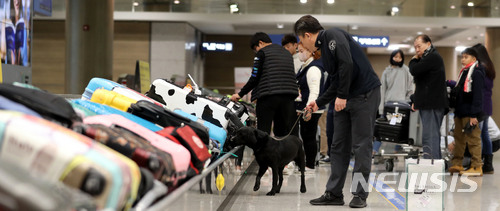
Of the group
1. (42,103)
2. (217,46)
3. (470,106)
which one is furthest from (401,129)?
(217,46)

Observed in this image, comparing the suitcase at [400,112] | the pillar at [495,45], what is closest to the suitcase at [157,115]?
the suitcase at [400,112]

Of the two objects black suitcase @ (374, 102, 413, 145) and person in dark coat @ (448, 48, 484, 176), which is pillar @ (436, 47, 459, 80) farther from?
person in dark coat @ (448, 48, 484, 176)

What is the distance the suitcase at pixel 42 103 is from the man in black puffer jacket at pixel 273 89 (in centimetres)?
363

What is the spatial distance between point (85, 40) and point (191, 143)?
8.56 m

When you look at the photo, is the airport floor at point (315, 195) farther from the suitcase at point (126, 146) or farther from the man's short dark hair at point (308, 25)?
the man's short dark hair at point (308, 25)

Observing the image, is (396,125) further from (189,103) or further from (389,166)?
(189,103)

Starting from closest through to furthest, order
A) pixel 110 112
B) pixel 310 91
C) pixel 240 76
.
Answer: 1. pixel 110 112
2. pixel 310 91
3. pixel 240 76

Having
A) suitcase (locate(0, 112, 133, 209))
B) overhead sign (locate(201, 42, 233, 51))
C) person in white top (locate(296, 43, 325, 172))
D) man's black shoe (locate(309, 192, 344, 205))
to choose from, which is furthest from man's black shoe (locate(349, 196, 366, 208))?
overhead sign (locate(201, 42, 233, 51))

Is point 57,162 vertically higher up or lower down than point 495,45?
lower down

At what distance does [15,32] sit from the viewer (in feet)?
16.1

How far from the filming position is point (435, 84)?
20.0 feet

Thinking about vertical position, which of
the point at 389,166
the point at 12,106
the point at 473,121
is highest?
the point at 12,106

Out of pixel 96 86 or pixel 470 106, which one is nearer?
pixel 96 86

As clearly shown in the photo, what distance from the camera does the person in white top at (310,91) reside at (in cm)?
690
